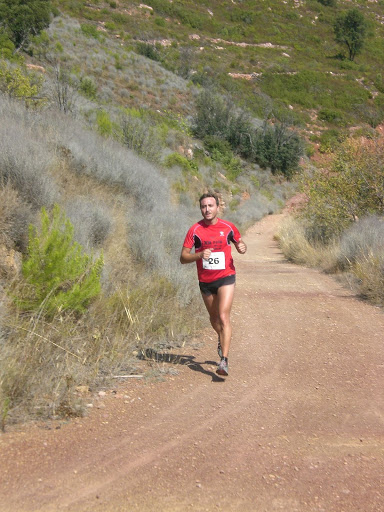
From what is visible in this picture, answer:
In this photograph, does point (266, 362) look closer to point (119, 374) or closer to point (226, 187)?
point (119, 374)

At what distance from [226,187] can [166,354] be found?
22.1 m

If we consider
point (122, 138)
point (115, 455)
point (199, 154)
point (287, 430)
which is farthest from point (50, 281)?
point (199, 154)

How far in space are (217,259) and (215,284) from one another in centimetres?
26

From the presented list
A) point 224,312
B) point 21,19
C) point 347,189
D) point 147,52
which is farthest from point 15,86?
point 147,52

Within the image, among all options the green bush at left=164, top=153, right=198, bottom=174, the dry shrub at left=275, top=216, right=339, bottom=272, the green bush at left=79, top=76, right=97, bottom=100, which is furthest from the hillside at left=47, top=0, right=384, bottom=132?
the dry shrub at left=275, top=216, right=339, bottom=272

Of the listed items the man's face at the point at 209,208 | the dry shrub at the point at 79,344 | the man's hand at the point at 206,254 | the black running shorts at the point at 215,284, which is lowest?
the dry shrub at the point at 79,344

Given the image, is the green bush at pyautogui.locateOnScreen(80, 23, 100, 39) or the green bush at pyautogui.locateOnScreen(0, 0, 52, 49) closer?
the green bush at pyautogui.locateOnScreen(0, 0, 52, 49)

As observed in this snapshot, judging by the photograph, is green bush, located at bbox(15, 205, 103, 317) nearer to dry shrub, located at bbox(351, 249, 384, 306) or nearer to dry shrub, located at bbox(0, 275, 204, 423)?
dry shrub, located at bbox(0, 275, 204, 423)

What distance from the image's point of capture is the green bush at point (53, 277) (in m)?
5.48

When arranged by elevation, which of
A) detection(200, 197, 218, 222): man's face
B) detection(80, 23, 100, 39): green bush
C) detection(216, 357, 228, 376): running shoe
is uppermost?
detection(80, 23, 100, 39): green bush

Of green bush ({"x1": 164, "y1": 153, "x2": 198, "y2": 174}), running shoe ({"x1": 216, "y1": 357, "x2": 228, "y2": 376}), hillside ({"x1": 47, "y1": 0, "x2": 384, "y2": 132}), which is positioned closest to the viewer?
running shoe ({"x1": 216, "y1": 357, "x2": 228, "y2": 376})

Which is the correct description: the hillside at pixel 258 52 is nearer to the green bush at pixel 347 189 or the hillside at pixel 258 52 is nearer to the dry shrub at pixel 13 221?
the green bush at pixel 347 189

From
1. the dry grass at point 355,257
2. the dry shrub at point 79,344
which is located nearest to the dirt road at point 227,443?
the dry shrub at point 79,344

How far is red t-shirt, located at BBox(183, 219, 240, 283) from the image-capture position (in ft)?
18.6
